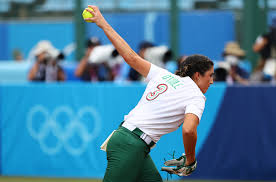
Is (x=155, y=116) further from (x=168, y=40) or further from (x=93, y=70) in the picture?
(x=168, y=40)

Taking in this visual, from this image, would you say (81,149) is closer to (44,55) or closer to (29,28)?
(44,55)

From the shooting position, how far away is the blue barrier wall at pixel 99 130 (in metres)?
8.05

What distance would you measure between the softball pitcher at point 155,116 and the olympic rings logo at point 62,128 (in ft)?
13.5

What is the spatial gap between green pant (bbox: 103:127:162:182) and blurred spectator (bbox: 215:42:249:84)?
195 inches

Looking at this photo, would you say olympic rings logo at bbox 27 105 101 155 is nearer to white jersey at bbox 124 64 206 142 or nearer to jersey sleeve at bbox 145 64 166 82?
jersey sleeve at bbox 145 64 166 82

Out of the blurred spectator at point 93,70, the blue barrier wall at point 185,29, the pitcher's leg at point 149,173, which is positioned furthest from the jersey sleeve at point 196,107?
the blue barrier wall at point 185,29

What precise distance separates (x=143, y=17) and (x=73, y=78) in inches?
88.2

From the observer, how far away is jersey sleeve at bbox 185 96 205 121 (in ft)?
13.1

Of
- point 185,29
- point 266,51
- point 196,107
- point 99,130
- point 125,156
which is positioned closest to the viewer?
point 196,107

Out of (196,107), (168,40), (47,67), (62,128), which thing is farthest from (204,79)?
(168,40)

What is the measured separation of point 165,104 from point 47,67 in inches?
235

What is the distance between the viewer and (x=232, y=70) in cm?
941

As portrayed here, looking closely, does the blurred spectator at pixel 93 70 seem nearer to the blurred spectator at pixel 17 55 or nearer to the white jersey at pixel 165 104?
the blurred spectator at pixel 17 55

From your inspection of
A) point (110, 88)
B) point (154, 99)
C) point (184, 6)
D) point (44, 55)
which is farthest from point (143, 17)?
point (154, 99)
